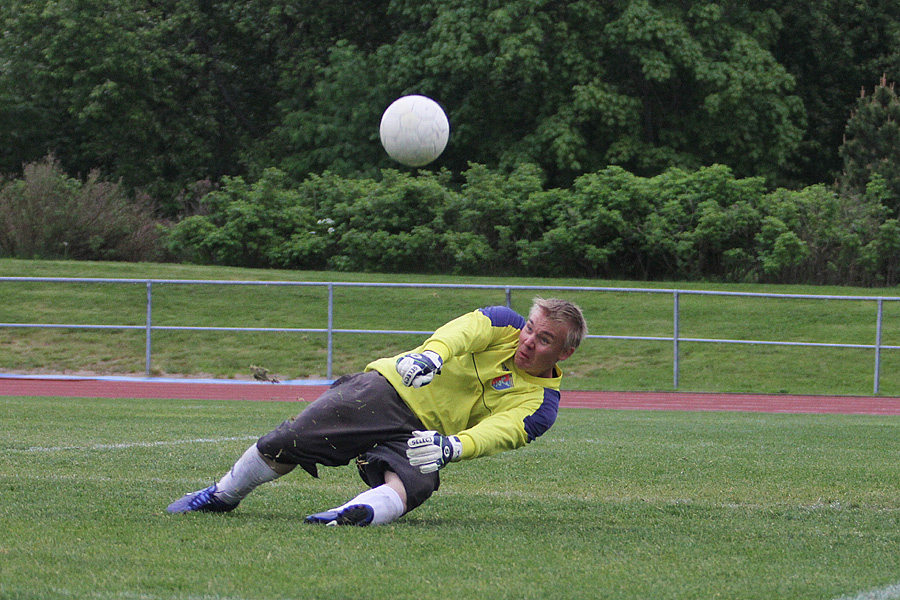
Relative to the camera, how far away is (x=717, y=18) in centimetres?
2869

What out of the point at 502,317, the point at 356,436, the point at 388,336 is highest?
the point at 502,317

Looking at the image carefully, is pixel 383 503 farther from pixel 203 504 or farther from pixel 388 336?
pixel 388 336

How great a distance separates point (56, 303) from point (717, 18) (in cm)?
1890

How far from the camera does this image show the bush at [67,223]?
2312 cm

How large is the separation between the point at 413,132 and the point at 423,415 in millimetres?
10145

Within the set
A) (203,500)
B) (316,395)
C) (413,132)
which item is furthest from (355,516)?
(413,132)

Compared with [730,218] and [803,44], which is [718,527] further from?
[803,44]

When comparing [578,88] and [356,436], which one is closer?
[356,436]

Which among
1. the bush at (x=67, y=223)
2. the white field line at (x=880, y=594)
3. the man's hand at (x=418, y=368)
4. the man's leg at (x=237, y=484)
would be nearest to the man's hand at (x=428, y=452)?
the man's hand at (x=418, y=368)

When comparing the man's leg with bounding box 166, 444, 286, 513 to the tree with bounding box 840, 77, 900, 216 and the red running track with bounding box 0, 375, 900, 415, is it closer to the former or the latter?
the red running track with bounding box 0, 375, 900, 415

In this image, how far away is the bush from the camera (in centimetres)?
2312

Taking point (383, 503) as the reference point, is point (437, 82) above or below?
above

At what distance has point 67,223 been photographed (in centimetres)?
2353

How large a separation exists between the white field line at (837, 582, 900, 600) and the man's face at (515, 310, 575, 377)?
5.18 ft
